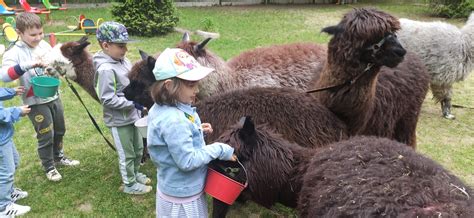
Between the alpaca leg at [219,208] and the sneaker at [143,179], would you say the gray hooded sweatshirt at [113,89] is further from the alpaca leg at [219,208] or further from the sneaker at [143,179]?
the alpaca leg at [219,208]

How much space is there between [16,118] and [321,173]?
2.53 m

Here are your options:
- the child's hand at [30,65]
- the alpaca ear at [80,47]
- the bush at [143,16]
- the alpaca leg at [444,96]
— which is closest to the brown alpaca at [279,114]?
the child's hand at [30,65]

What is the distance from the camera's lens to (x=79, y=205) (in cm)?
396

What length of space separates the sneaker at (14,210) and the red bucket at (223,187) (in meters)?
2.18

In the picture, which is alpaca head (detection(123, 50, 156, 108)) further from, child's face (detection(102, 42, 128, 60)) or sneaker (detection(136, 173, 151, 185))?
sneaker (detection(136, 173, 151, 185))

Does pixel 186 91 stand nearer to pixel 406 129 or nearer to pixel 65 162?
pixel 406 129

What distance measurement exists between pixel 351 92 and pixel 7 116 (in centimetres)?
288

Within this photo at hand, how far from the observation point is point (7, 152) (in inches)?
133

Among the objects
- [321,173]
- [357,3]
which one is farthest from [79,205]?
[357,3]

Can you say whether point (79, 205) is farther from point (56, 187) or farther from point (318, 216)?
point (318, 216)

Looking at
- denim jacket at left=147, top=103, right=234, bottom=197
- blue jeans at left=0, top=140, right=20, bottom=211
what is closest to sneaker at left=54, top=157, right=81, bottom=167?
blue jeans at left=0, top=140, right=20, bottom=211

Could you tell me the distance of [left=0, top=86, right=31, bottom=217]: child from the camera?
3.21 meters

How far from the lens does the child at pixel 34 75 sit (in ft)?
11.6

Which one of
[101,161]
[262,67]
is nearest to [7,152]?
[101,161]
